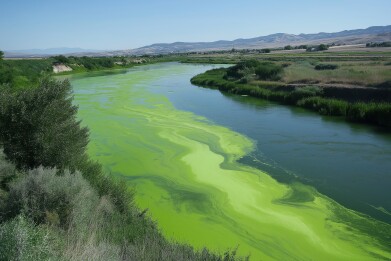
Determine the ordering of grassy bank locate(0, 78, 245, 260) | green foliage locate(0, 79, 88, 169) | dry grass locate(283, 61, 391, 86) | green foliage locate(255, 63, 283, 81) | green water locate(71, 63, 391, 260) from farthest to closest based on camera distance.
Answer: green foliage locate(255, 63, 283, 81)
dry grass locate(283, 61, 391, 86)
green foliage locate(0, 79, 88, 169)
green water locate(71, 63, 391, 260)
grassy bank locate(0, 78, 245, 260)

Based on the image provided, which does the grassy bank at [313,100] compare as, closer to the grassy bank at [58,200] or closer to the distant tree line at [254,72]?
the distant tree line at [254,72]

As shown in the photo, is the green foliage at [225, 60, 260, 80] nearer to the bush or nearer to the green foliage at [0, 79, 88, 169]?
the green foliage at [0, 79, 88, 169]

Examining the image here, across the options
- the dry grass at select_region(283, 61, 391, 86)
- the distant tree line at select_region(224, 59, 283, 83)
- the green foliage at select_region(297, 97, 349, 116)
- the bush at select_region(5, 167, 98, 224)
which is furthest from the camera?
the distant tree line at select_region(224, 59, 283, 83)

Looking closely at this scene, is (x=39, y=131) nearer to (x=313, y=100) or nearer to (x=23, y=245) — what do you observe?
(x=23, y=245)

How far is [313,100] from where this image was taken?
18953mm

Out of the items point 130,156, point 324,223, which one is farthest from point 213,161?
point 324,223

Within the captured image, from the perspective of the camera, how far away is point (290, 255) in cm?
569

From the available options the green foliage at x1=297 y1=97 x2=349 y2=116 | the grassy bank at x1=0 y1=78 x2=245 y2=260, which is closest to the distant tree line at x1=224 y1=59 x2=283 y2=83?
the green foliage at x1=297 y1=97 x2=349 y2=116

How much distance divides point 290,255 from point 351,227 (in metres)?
1.58

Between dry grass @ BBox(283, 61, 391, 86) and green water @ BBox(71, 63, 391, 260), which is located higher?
dry grass @ BBox(283, 61, 391, 86)

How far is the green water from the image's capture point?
19.8ft

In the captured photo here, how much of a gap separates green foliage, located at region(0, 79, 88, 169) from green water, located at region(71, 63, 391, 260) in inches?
69.2

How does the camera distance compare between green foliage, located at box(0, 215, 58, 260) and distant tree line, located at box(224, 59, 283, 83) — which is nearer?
green foliage, located at box(0, 215, 58, 260)

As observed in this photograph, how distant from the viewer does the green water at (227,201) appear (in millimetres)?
6027
